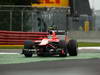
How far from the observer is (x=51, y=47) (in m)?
17.0

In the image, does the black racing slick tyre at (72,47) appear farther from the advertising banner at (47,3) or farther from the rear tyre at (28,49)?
the advertising banner at (47,3)

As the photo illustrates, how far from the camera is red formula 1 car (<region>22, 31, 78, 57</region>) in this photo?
16.9 m

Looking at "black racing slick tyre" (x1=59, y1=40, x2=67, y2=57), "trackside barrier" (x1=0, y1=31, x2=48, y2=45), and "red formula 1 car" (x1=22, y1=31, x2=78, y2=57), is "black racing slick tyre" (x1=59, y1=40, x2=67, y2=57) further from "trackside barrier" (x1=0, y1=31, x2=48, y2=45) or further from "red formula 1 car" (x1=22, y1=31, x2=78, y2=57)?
"trackside barrier" (x1=0, y1=31, x2=48, y2=45)

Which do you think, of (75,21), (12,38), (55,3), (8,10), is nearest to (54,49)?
(12,38)

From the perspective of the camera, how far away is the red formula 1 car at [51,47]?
55.4 ft

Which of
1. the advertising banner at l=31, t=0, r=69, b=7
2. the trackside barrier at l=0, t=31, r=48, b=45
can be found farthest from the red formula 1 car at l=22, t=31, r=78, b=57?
the advertising banner at l=31, t=0, r=69, b=7

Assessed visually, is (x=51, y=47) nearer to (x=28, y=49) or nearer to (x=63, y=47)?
(x=63, y=47)

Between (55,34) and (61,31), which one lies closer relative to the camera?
(55,34)

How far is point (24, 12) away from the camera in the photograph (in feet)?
104

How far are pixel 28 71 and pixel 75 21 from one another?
26981 mm

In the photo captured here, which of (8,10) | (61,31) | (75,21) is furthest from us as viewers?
(75,21)

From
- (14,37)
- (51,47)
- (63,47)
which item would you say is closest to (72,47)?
(63,47)

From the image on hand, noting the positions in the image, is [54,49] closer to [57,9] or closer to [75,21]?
[57,9]

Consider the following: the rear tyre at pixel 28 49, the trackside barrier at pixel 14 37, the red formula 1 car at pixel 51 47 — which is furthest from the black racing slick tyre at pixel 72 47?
the trackside barrier at pixel 14 37
